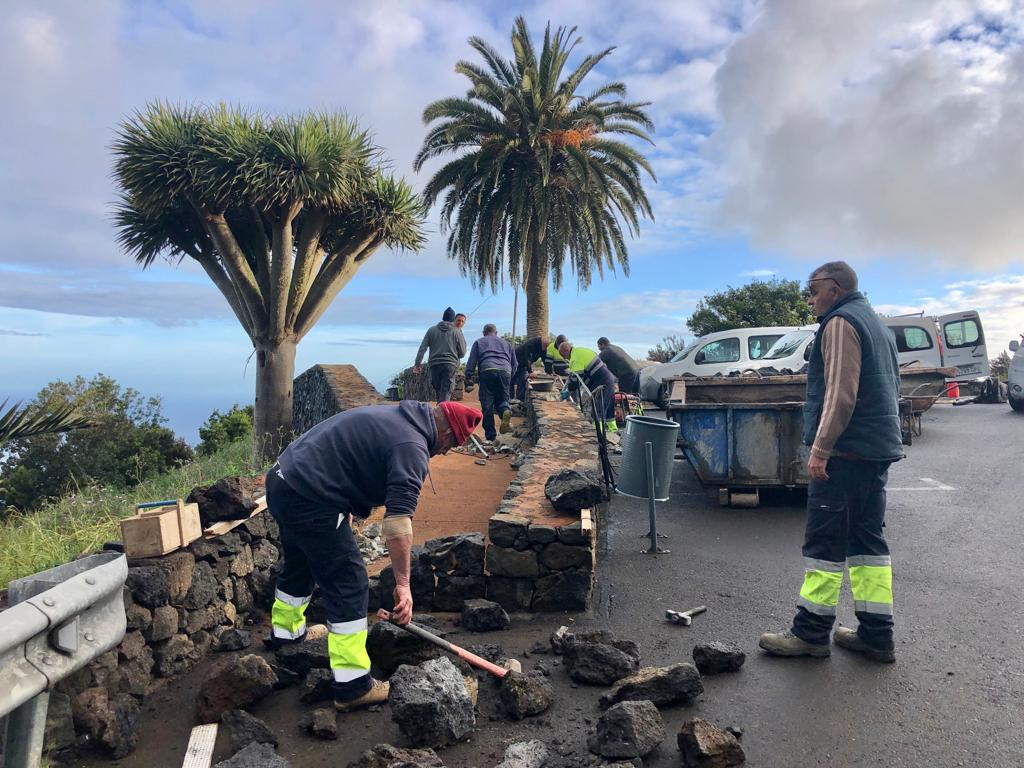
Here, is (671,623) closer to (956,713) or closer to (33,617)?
(956,713)

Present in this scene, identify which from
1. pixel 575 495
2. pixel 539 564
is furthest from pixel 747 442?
pixel 539 564

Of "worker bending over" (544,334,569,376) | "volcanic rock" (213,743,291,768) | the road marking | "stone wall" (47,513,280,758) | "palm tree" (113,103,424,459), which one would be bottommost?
"volcanic rock" (213,743,291,768)

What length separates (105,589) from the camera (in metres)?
2.51

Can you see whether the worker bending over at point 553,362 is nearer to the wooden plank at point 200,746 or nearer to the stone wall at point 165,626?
the stone wall at point 165,626

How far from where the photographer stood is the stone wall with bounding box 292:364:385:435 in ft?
44.8

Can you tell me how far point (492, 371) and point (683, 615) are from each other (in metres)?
6.44

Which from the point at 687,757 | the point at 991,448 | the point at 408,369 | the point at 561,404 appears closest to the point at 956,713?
the point at 687,757

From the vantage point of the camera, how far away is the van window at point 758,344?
16.9m

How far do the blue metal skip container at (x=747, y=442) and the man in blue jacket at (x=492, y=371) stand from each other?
3401 mm

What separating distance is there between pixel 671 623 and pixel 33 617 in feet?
13.3

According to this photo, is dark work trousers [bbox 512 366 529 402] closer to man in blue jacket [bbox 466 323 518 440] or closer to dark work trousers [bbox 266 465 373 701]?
man in blue jacket [bbox 466 323 518 440]

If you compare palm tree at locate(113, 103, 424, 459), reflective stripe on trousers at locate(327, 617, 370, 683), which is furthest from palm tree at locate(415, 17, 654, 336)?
reflective stripe on trousers at locate(327, 617, 370, 683)

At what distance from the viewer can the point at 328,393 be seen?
14875 millimetres

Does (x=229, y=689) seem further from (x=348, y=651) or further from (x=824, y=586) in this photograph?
(x=824, y=586)
